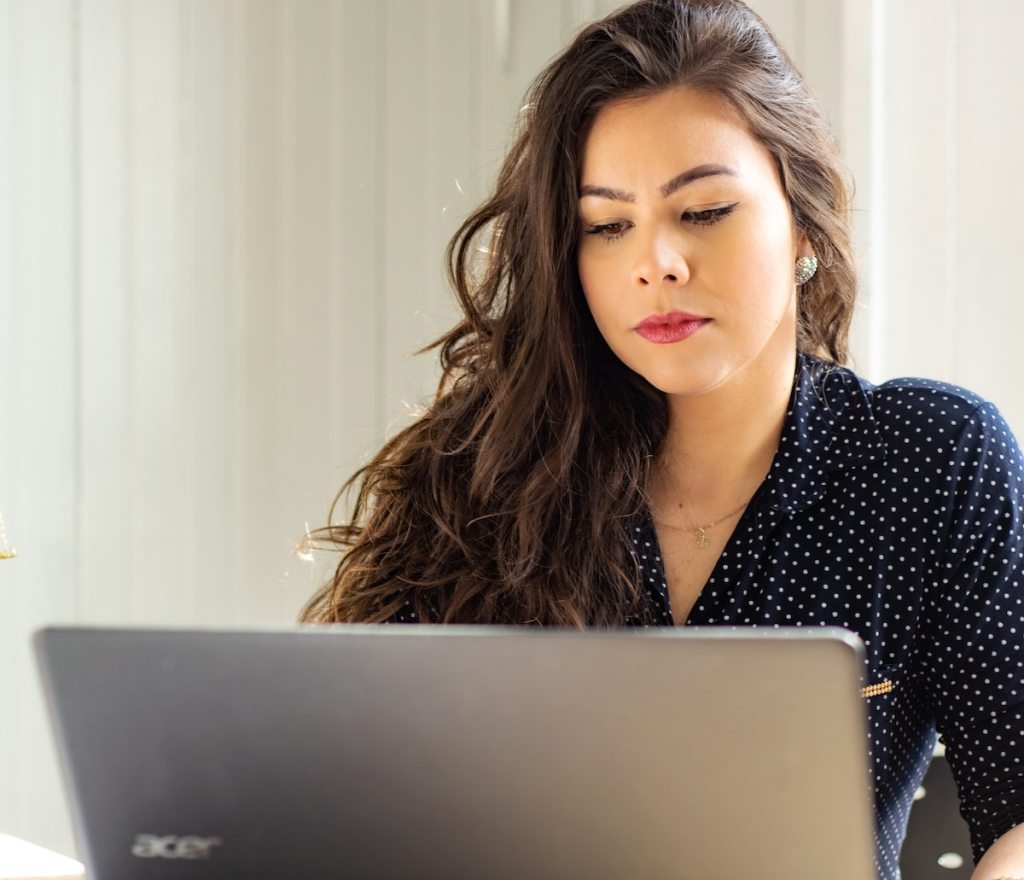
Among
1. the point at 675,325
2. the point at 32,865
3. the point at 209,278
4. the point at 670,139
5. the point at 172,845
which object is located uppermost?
the point at 670,139

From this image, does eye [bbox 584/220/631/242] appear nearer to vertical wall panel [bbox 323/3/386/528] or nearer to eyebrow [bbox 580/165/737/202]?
eyebrow [bbox 580/165/737/202]

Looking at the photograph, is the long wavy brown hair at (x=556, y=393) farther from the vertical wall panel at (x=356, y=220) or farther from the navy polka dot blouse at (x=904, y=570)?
the vertical wall panel at (x=356, y=220)

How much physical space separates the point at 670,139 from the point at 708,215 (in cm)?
9

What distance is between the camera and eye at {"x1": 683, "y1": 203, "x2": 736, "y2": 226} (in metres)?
1.56

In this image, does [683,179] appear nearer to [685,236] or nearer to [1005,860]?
[685,236]

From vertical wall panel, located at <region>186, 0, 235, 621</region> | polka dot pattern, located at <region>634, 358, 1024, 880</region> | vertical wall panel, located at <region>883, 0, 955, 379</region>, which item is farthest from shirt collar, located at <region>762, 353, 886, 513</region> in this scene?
vertical wall panel, located at <region>186, 0, 235, 621</region>

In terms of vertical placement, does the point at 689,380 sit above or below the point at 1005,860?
above

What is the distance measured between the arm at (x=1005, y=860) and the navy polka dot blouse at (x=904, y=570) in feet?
0.45

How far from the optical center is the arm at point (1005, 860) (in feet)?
4.17

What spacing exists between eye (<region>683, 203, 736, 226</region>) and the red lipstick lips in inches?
4.0

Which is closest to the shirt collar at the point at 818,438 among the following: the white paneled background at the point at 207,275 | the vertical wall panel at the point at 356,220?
the white paneled background at the point at 207,275

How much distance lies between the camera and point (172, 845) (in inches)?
33.7

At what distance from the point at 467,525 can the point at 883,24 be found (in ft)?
3.40

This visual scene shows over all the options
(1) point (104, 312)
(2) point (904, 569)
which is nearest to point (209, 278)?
(1) point (104, 312)
